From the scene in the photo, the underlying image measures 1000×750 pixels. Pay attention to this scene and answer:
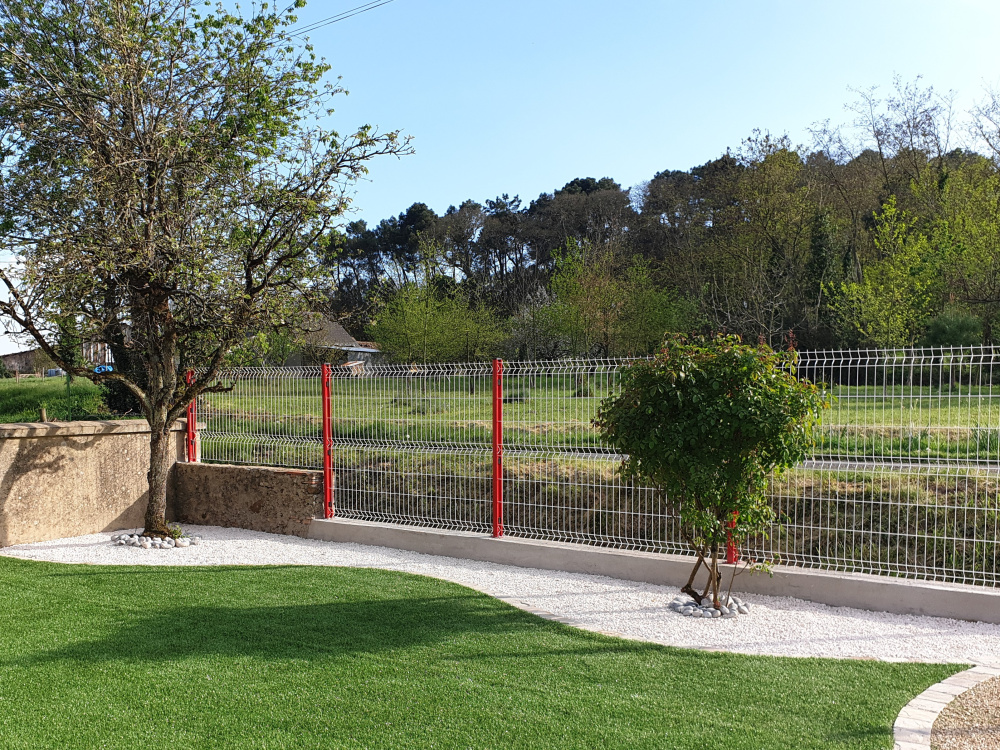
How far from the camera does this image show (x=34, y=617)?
5.80 m

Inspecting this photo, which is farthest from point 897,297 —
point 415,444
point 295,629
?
point 295,629

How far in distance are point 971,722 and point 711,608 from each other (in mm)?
2278

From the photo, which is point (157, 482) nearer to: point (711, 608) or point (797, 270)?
point (711, 608)

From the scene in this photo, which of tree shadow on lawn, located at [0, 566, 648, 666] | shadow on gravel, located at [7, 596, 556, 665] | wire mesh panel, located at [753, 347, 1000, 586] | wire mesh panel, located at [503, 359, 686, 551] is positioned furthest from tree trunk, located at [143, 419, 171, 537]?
wire mesh panel, located at [753, 347, 1000, 586]

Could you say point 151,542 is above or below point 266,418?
below

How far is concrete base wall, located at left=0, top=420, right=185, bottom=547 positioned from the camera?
345 inches

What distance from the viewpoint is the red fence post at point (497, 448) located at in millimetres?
7734

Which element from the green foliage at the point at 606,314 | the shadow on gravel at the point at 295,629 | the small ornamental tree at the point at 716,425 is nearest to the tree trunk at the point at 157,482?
the shadow on gravel at the point at 295,629

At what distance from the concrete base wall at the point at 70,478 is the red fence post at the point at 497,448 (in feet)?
16.8

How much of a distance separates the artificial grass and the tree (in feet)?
11.8

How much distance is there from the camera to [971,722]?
3.95 metres

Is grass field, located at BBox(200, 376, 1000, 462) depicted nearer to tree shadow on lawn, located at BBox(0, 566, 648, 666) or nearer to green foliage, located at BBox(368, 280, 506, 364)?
tree shadow on lawn, located at BBox(0, 566, 648, 666)

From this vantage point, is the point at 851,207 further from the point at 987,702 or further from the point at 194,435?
the point at 987,702

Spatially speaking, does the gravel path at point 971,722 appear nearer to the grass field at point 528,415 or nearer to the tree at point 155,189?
the grass field at point 528,415
